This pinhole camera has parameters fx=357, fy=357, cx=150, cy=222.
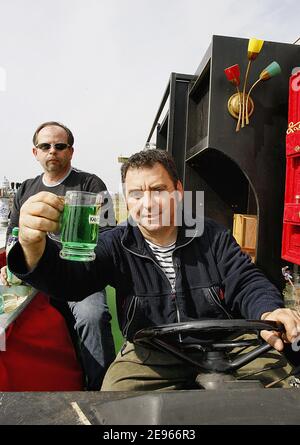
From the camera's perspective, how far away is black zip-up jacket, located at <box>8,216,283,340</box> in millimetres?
1701

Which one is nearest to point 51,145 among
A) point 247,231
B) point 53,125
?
point 53,125

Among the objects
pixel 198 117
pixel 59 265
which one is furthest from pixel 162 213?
pixel 198 117

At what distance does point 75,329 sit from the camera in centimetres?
244

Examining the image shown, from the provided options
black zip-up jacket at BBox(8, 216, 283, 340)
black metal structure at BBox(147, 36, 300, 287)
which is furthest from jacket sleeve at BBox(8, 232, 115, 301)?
black metal structure at BBox(147, 36, 300, 287)

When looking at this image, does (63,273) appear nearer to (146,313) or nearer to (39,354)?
(146,313)

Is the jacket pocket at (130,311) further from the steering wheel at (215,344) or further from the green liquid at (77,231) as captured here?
the green liquid at (77,231)

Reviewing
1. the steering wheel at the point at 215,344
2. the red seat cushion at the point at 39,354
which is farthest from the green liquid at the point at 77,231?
the red seat cushion at the point at 39,354

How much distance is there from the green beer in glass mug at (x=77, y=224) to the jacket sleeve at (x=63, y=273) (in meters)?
0.23

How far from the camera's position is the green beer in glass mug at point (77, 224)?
1.28 metres

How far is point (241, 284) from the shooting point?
1.80 m

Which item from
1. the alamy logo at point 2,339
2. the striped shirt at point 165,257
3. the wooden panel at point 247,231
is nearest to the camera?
the alamy logo at point 2,339

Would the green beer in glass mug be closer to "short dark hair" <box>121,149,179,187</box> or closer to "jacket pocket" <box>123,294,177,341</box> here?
"jacket pocket" <box>123,294,177,341</box>

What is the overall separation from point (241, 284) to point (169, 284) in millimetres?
365

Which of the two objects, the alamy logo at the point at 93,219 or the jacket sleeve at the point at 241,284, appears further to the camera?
the jacket sleeve at the point at 241,284
